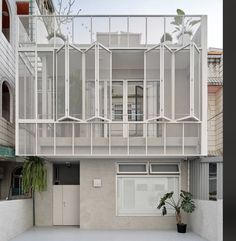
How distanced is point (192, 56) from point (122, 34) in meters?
1.73

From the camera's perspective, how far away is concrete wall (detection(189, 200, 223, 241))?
7.48 metres

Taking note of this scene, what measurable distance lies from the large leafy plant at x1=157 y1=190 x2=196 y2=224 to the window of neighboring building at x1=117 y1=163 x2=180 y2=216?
175 mm

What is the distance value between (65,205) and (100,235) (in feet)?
6.59

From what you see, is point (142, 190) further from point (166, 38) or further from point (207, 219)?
point (166, 38)

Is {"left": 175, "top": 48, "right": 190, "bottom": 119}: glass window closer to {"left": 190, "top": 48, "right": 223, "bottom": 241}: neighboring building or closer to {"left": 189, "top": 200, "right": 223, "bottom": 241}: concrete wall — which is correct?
{"left": 190, "top": 48, "right": 223, "bottom": 241}: neighboring building

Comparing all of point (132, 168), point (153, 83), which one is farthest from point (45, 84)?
point (132, 168)

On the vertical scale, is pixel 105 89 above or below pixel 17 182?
above

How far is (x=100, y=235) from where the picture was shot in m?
8.66

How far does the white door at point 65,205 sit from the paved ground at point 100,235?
2.43 ft

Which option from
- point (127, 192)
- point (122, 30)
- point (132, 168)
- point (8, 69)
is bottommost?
point (127, 192)
